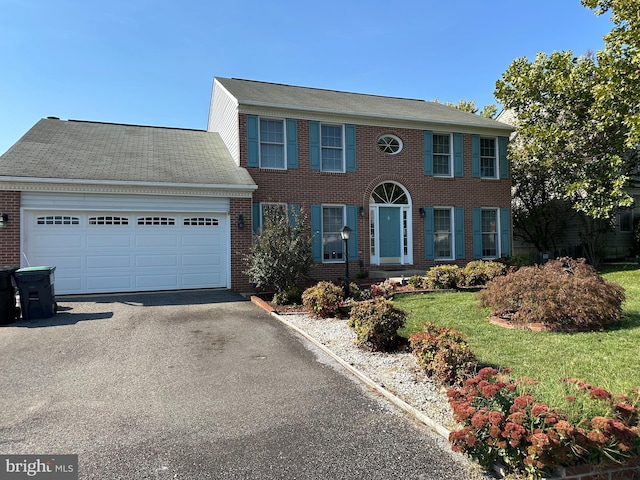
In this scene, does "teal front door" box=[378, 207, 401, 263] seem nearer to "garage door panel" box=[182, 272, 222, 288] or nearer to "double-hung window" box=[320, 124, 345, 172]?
"double-hung window" box=[320, 124, 345, 172]

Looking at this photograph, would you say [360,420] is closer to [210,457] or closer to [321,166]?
[210,457]

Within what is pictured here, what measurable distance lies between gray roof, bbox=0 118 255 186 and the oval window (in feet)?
16.0

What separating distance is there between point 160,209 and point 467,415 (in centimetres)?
976

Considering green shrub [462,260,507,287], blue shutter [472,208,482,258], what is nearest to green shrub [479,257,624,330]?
green shrub [462,260,507,287]

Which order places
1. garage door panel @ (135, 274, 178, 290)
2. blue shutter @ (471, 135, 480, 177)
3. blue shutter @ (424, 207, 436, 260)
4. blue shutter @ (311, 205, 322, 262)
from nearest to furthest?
1. garage door panel @ (135, 274, 178, 290)
2. blue shutter @ (311, 205, 322, 262)
3. blue shutter @ (424, 207, 436, 260)
4. blue shutter @ (471, 135, 480, 177)

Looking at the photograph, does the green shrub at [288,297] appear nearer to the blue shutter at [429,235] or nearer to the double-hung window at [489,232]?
the blue shutter at [429,235]

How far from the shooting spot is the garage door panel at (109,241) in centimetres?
1051

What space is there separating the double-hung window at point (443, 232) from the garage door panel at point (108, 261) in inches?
389

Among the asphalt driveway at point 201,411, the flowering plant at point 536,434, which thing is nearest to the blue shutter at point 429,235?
the asphalt driveway at point 201,411

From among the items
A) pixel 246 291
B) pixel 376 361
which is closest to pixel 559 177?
pixel 246 291

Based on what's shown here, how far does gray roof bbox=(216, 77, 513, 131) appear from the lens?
13023 millimetres

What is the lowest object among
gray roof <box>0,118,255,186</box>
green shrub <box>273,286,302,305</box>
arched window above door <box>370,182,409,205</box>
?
green shrub <box>273,286,302,305</box>

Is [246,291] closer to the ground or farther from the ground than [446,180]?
closer to the ground

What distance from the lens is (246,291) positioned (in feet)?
37.8
